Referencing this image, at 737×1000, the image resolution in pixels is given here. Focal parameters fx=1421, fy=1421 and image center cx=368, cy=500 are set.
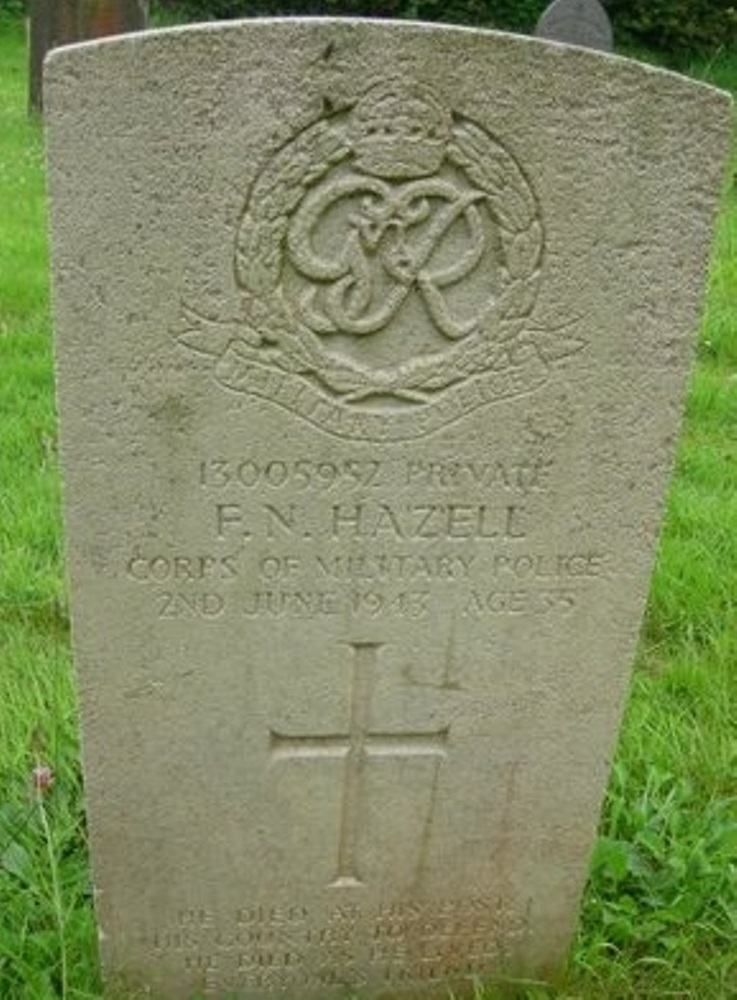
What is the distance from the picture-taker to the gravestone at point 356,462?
1.86 m

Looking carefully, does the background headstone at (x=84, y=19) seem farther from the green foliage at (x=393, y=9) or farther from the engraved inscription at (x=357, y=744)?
the engraved inscription at (x=357, y=744)

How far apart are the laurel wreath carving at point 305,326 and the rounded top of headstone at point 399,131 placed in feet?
0.06

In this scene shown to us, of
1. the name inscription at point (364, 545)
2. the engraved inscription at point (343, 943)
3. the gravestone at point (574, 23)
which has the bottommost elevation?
the engraved inscription at point (343, 943)

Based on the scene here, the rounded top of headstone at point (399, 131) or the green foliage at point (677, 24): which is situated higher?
the rounded top of headstone at point (399, 131)

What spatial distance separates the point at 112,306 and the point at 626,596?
0.96 m

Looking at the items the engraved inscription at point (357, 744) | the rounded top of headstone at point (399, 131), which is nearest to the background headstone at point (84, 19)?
the engraved inscription at point (357, 744)

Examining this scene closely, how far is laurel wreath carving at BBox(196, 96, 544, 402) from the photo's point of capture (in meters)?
1.87

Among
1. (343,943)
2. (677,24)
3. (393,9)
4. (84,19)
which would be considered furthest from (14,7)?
(343,943)

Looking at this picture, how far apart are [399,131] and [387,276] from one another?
0.20 meters

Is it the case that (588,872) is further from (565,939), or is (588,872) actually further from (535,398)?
(535,398)

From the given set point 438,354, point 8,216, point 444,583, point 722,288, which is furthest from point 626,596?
point 8,216

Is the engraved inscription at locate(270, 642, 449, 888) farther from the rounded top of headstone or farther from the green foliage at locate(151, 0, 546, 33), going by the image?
the green foliage at locate(151, 0, 546, 33)

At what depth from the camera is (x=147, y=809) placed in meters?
2.37

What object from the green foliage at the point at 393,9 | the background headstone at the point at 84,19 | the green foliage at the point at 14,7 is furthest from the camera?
the green foliage at the point at 14,7
